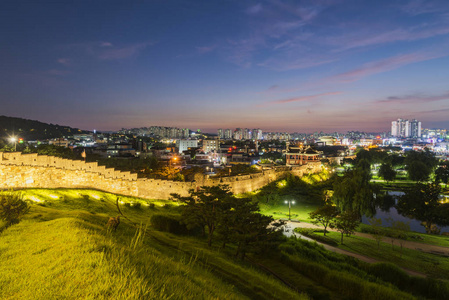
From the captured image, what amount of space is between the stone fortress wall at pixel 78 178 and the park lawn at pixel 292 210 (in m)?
5.93

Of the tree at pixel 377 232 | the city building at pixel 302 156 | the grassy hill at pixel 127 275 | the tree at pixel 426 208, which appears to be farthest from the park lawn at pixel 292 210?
the city building at pixel 302 156

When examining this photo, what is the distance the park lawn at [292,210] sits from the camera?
2892 cm

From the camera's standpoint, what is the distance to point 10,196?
8.83 meters

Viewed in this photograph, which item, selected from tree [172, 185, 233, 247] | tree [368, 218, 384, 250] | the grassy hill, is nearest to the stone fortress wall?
the grassy hill

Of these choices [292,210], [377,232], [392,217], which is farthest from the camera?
[392,217]

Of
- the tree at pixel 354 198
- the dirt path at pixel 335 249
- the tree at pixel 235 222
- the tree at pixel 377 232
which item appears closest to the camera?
the tree at pixel 235 222

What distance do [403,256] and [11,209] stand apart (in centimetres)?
2207

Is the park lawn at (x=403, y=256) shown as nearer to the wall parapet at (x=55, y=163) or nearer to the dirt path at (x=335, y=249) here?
the dirt path at (x=335, y=249)

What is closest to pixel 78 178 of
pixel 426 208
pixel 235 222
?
pixel 235 222

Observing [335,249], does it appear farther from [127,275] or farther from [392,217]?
[392,217]

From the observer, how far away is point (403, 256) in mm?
16875

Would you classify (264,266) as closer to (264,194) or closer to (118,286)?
(118,286)

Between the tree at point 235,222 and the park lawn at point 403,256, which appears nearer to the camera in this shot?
the tree at point 235,222

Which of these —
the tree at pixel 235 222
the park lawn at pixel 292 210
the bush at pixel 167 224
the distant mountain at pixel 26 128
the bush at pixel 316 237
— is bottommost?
the park lawn at pixel 292 210
